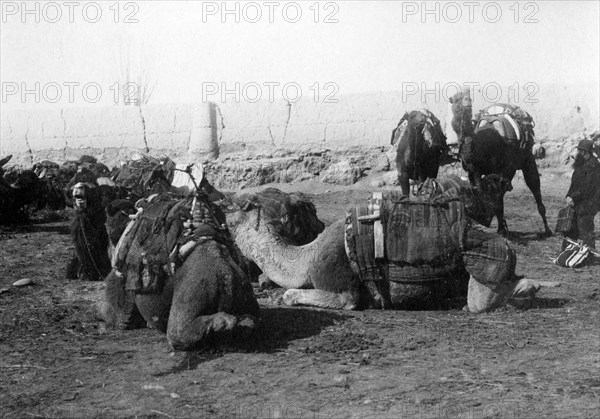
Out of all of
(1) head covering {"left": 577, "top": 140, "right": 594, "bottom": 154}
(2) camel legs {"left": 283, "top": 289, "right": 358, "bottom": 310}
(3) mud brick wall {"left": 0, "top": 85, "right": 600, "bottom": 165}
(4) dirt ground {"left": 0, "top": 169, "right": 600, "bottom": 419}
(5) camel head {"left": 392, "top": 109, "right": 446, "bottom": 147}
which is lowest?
(4) dirt ground {"left": 0, "top": 169, "right": 600, "bottom": 419}

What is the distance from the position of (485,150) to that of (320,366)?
7.90m

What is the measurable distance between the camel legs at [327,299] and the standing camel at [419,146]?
4662 millimetres

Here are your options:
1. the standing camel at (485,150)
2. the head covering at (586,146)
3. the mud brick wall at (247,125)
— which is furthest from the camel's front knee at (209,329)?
the mud brick wall at (247,125)

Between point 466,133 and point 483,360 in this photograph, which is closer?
point 483,360

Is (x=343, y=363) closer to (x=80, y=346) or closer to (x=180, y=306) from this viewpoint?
(x=180, y=306)

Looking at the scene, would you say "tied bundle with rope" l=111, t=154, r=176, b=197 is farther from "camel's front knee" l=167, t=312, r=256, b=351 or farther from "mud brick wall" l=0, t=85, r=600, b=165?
"mud brick wall" l=0, t=85, r=600, b=165

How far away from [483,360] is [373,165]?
14132 mm

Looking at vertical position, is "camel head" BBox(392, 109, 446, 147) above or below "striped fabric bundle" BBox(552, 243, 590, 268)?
→ above

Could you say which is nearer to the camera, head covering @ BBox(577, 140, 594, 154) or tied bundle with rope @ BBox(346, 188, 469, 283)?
tied bundle with rope @ BBox(346, 188, 469, 283)

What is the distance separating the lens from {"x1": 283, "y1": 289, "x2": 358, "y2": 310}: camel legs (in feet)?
24.1

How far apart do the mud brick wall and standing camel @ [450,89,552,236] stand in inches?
247

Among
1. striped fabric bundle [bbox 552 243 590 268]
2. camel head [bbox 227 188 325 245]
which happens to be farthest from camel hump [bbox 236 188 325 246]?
striped fabric bundle [bbox 552 243 590 268]

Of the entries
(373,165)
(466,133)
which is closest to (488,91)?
(373,165)

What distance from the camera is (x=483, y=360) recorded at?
585 centimetres
